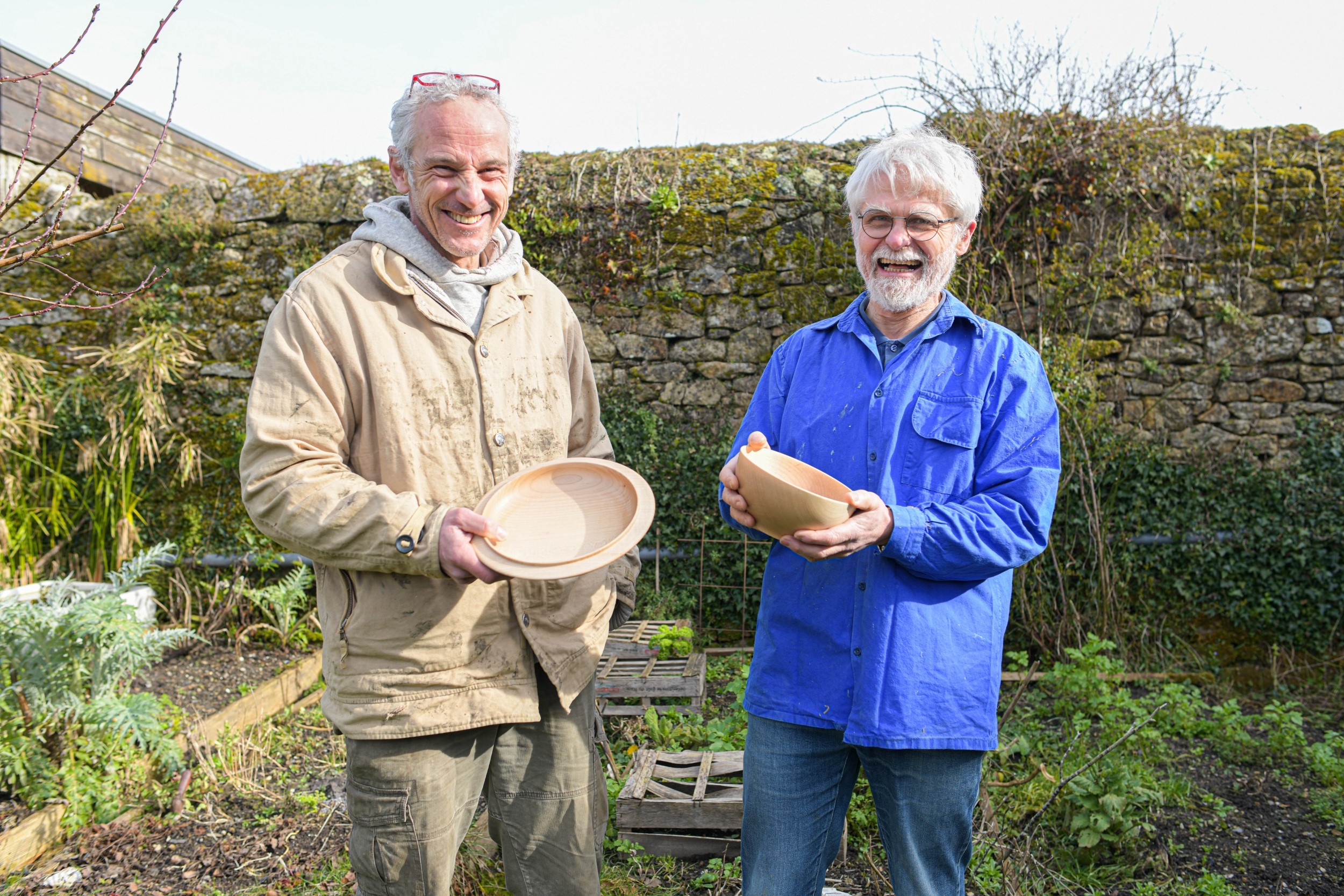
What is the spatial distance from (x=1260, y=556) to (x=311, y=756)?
5.26 m

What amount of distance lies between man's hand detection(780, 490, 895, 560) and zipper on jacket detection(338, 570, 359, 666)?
2.96 ft

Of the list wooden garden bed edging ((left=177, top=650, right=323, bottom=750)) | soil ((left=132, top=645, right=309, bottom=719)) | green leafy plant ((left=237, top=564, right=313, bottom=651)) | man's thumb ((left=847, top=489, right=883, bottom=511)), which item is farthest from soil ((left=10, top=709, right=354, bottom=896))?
man's thumb ((left=847, top=489, right=883, bottom=511))

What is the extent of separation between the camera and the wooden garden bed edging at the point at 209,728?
293 centimetres

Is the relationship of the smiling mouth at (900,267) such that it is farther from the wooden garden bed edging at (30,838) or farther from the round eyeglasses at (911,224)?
the wooden garden bed edging at (30,838)

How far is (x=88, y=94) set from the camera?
23.9 ft

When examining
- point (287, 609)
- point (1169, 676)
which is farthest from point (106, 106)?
point (1169, 676)

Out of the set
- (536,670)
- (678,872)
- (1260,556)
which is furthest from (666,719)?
(1260,556)

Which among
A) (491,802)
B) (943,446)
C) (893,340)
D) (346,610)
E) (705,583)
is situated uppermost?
(893,340)

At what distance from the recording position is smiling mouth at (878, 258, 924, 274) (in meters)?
1.89

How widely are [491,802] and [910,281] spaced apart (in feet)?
4.97

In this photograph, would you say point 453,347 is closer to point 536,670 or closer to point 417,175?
point 417,175

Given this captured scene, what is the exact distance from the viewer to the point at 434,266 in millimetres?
1856

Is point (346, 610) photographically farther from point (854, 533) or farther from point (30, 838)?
point (30, 838)

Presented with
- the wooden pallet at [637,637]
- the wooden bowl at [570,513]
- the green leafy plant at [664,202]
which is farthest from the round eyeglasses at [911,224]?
the green leafy plant at [664,202]
